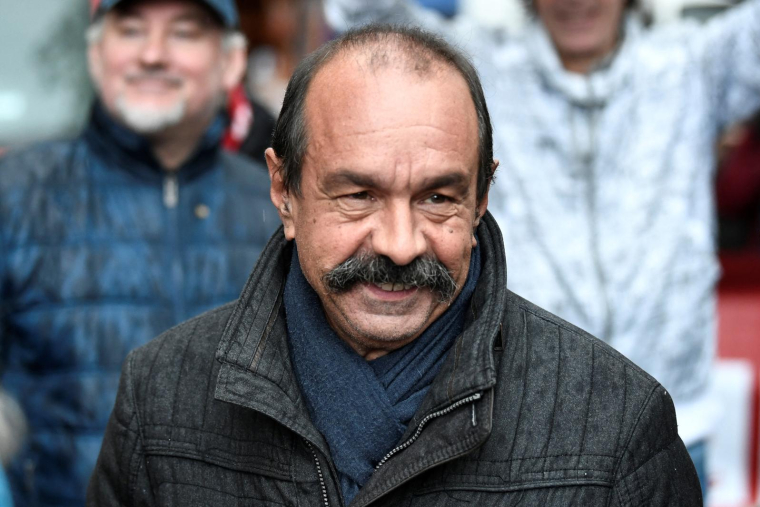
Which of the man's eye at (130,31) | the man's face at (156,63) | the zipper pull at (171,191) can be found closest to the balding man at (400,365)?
the zipper pull at (171,191)

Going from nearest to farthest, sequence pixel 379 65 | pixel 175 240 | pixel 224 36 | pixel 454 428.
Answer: pixel 454 428 → pixel 379 65 → pixel 175 240 → pixel 224 36

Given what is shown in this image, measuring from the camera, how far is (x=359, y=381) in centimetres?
215

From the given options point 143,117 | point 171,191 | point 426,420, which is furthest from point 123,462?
point 143,117

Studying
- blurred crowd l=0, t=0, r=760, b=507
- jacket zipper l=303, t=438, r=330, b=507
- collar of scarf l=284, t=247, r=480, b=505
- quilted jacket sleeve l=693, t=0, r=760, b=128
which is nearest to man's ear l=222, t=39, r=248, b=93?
blurred crowd l=0, t=0, r=760, b=507

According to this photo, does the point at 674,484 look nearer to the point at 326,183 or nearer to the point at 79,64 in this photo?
the point at 326,183

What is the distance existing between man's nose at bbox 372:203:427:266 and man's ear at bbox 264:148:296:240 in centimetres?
31

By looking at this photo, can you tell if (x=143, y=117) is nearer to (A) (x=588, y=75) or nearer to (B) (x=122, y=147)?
(B) (x=122, y=147)

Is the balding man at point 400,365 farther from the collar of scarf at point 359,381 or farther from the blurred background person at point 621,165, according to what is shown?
the blurred background person at point 621,165

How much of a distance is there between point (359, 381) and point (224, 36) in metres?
1.95

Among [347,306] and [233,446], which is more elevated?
[347,306]

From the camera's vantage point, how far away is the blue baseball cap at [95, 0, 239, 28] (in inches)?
137

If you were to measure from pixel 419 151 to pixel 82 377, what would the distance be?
1.60 meters

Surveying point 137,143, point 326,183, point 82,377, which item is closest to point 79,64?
point 137,143

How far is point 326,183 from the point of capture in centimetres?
219
